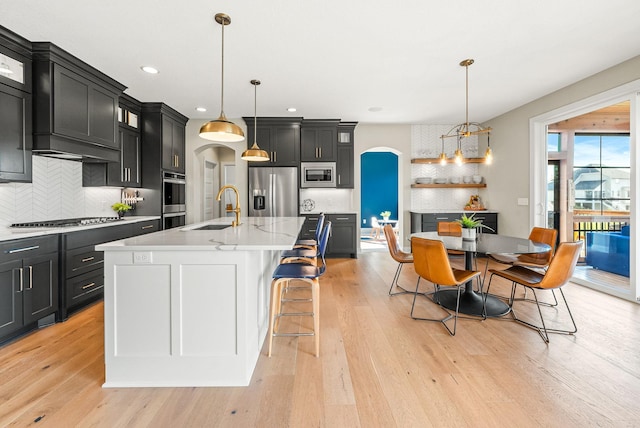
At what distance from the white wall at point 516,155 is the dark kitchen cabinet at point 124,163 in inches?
242

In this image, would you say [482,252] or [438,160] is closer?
[482,252]

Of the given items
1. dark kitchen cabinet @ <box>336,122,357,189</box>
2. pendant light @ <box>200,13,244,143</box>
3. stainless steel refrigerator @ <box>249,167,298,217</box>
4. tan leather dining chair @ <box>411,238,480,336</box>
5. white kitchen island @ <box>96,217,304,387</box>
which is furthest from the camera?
dark kitchen cabinet @ <box>336,122,357,189</box>

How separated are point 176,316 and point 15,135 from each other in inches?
97.8

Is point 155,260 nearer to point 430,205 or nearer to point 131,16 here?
point 131,16

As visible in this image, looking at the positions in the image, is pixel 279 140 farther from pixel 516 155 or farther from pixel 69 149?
pixel 516 155

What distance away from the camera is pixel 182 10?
243cm

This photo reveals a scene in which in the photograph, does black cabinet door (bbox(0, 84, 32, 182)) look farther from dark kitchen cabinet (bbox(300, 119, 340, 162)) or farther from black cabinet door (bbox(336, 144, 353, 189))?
black cabinet door (bbox(336, 144, 353, 189))

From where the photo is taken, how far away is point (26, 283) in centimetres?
256

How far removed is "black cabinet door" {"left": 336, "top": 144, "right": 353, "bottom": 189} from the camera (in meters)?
5.93

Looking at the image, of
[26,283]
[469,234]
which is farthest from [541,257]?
[26,283]

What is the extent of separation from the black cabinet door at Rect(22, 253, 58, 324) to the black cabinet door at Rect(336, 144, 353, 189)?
4363mm

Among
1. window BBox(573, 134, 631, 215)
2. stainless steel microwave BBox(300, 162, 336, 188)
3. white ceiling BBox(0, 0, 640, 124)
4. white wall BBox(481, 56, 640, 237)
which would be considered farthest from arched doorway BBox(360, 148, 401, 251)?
window BBox(573, 134, 631, 215)

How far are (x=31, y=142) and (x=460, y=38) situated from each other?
421 centimetres

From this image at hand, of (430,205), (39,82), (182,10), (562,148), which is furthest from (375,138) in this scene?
(39,82)
